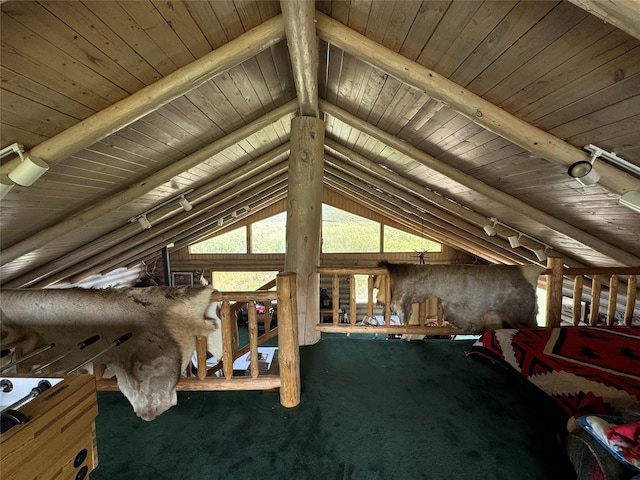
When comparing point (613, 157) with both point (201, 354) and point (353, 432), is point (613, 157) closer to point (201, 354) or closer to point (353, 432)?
point (353, 432)

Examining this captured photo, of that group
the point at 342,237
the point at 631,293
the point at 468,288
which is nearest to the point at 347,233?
the point at 342,237

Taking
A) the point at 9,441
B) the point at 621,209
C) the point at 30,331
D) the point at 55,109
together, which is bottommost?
the point at 30,331

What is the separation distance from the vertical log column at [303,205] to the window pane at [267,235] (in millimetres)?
5776

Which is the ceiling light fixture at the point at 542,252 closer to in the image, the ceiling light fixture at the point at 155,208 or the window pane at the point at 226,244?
the ceiling light fixture at the point at 155,208

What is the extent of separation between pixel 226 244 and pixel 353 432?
7.65m

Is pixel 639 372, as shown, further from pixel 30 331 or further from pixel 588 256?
pixel 30 331

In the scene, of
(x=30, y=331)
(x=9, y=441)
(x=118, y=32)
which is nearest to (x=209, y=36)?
(x=118, y=32)

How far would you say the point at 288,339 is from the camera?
6.09ft

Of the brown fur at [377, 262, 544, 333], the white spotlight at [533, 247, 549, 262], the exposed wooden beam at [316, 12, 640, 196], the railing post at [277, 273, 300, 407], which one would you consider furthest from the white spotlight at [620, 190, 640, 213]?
the white spotlight at [533, 247, 549, 262]

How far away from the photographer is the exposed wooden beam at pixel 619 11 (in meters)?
0.85

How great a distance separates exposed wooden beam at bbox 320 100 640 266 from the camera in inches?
113

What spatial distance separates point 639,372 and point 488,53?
205cm

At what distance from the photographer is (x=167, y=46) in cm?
151

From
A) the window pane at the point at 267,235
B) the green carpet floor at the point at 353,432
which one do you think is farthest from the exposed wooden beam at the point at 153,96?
the window pane at the point at 267,235
